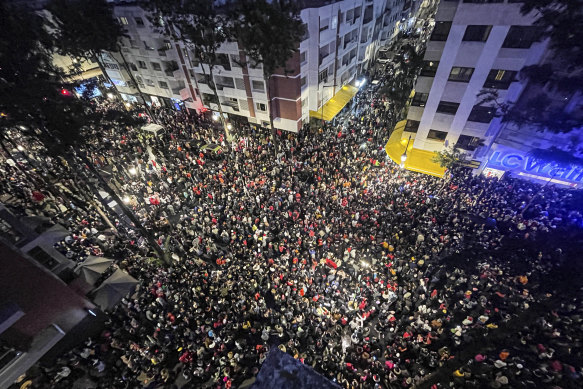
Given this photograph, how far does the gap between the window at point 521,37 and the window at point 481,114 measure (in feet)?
11.6

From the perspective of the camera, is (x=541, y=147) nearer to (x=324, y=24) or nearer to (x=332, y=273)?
(x=332, y=273)

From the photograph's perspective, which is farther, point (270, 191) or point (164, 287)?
point (270, 191)

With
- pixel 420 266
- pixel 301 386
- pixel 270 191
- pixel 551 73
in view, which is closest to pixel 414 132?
pixel 551 73

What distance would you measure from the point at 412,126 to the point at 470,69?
523 centimetres

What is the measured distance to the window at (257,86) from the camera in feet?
74.0

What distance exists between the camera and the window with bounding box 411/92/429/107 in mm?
17959

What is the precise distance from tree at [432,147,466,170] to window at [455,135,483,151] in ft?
1.28

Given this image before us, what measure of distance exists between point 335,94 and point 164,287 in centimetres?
2651

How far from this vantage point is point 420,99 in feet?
59.9

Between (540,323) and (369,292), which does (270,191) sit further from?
(540,323)

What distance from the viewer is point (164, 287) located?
40.1ft

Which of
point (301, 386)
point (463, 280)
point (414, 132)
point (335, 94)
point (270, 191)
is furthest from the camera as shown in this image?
point (335, 94)

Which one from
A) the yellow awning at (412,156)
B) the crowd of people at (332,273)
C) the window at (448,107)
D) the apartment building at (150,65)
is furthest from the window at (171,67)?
the window at (448,107)

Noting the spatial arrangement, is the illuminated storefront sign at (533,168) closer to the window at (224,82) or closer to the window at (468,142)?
the window at (468,142)
